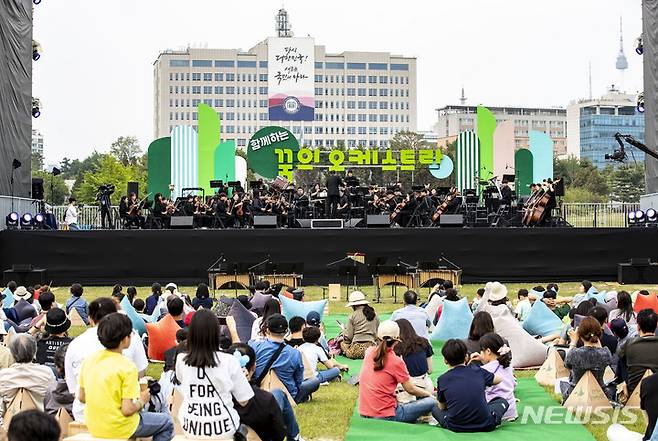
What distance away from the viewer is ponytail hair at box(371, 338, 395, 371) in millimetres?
8992

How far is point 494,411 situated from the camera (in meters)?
9.06

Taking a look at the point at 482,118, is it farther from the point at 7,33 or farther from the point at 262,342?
the point at 262,342

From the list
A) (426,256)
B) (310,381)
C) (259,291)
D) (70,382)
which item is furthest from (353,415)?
(426,256)

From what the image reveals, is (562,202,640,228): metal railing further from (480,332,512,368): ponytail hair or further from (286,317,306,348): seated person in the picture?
(480,332,512,368): ponytail hair

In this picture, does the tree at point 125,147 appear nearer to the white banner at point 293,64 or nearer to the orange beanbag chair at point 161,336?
the white banner at point 293,64

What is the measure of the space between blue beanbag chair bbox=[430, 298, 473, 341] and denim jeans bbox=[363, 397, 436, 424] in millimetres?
5746

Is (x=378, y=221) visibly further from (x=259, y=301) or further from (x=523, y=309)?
(x=259, y=301)

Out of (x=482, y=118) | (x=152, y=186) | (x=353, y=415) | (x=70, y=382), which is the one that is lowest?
A: (x=353, y=415)

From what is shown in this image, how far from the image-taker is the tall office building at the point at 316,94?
477 feet

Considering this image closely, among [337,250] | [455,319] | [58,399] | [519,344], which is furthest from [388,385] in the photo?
[337,250]

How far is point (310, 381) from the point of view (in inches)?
420

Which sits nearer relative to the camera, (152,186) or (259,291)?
(259,291)

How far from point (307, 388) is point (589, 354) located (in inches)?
125

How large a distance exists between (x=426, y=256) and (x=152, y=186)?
12594mm
